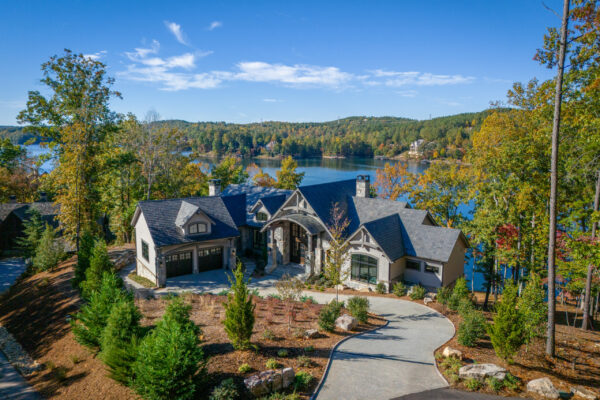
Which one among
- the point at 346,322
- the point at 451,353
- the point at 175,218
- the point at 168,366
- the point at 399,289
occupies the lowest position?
the point at 399,289

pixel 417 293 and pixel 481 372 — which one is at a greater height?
pixel 481 372

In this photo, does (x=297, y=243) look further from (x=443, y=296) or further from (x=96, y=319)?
(x=96, y=319)

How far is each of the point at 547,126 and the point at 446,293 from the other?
1065 centimetres

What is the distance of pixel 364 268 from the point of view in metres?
24.4

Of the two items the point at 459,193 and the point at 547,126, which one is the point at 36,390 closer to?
the point at 547,126

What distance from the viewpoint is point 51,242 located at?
1106 inches

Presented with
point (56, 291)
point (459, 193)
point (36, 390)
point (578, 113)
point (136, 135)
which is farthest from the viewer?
point (136, 135)

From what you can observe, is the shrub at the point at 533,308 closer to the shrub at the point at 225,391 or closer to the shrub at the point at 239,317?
the shrub at the point at 239,317

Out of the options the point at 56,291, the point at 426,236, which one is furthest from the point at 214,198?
the point at 426,236

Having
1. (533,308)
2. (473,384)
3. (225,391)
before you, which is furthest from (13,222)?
(533,308)

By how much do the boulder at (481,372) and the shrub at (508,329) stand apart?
3.35ft

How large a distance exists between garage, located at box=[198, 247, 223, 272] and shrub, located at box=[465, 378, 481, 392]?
19897mm

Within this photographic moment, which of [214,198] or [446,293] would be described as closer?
[446,293]

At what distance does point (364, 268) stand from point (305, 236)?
18.0ft
